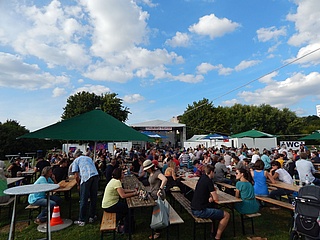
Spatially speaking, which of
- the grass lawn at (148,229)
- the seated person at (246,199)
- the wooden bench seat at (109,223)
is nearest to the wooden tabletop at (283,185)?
the grass lawn at (148,229)

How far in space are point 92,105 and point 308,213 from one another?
30.8m

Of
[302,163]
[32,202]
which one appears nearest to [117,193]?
[32,202]

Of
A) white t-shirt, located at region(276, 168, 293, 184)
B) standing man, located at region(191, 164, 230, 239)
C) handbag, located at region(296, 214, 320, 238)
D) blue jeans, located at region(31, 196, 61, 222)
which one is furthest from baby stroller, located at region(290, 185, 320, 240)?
blue jeans, located at region(31, 196, 61, 222)

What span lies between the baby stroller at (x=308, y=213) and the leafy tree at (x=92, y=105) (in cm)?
2775

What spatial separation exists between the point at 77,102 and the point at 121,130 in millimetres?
28682

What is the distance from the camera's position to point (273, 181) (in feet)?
18.3

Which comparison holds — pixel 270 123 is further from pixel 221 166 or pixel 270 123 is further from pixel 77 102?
pixel 221 166

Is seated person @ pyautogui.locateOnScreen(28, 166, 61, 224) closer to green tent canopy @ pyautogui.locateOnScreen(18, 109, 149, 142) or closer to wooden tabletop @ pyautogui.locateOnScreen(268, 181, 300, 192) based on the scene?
green tent canopy @ pyautogui.locateOnScreen(18, 109, 149, 142)

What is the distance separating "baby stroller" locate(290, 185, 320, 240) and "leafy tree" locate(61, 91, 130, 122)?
27747 mm

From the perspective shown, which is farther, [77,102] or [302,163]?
[77,102]

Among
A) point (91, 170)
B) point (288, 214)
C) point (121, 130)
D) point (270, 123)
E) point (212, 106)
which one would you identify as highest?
point (212, 106)

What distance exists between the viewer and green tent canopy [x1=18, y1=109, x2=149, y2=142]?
456 cm

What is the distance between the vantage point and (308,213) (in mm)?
3285

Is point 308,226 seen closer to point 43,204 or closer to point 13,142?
point 43,204
